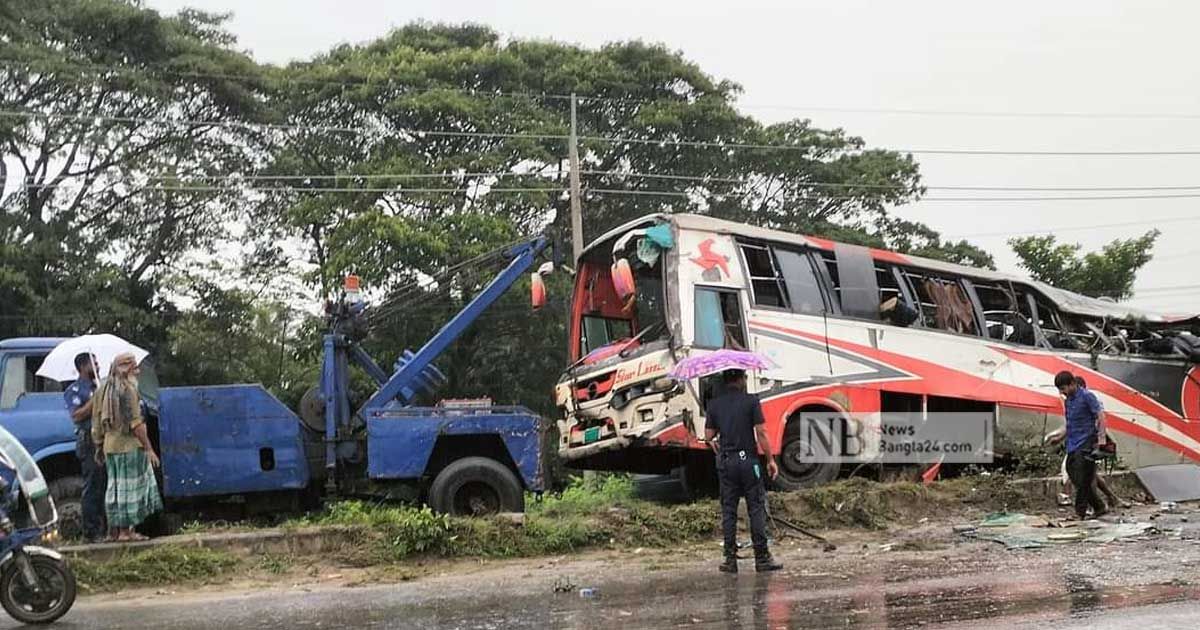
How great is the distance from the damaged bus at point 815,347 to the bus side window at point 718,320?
0.05ft

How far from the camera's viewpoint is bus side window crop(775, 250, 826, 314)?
11.8 meters

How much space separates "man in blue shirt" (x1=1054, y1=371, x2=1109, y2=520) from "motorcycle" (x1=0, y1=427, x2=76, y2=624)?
346 inches

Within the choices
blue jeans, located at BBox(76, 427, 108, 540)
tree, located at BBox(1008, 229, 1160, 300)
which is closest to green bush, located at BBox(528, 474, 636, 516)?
blue jeans, located at BBox(76, 427, 108, 540)

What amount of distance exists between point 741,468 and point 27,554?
4822 millimetres

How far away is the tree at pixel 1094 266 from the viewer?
89.4 ft

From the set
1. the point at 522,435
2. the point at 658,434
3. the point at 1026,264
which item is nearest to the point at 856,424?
the point at 658,434

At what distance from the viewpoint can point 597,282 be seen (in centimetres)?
1251

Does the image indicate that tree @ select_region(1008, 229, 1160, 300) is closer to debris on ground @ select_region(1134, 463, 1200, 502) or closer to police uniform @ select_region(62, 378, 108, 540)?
debris on ground @ select_region(1134, 463, 1200, 502)

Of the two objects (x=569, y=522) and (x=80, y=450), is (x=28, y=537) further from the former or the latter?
(x=569, y=522)

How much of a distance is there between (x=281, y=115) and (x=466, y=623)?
1869 cm

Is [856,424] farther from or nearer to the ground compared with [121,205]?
nearer to the ground

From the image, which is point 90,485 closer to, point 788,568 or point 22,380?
point 22,380

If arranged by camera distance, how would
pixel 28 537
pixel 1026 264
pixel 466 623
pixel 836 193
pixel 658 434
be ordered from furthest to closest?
pixel 1026 264 < pixel 836 193 < pixel 658 434 < pixel 28 537 < pixel 466 623

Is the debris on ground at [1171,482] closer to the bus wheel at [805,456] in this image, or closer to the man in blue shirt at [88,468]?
the bus wheel at [805,456]
